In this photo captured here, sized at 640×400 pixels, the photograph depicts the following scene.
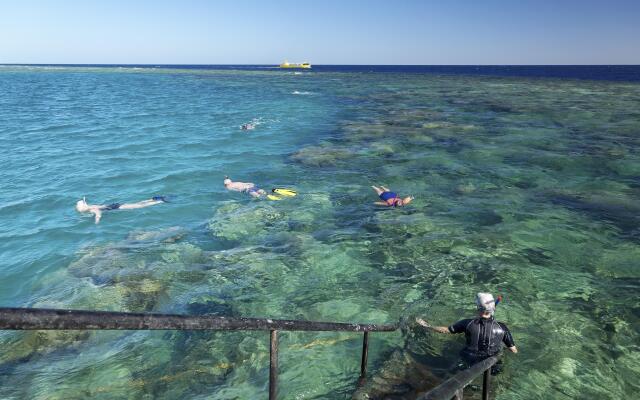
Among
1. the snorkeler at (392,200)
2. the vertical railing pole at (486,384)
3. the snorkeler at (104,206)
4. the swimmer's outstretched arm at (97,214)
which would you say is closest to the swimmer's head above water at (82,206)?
the snorkeler at (104,206)

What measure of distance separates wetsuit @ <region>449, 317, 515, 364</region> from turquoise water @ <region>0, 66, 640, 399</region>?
0.45 metres

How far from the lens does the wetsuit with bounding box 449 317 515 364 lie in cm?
618

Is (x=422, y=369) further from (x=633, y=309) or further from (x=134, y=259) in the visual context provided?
(x=134, y=259)

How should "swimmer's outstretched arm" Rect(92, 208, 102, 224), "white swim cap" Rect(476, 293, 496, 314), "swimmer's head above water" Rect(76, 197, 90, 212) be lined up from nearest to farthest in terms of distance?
"white swim cap" Rect(476, 293, 496, 314) → "swimmer's outstretched arm" Rect(92, 208, 102, 224) → "swimmer's head above water" Rect(76, 197, 90, 212)

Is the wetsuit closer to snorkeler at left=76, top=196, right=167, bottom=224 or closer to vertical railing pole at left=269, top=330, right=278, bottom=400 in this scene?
vertical railing pole at left=269, top=330, right=278, bottom=400

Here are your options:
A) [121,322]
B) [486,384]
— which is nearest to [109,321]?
[121,322]

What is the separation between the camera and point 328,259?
10508 millimetres

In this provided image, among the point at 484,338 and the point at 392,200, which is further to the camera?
the point at 392,200

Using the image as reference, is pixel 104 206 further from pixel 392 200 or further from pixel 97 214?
pixel 392 200

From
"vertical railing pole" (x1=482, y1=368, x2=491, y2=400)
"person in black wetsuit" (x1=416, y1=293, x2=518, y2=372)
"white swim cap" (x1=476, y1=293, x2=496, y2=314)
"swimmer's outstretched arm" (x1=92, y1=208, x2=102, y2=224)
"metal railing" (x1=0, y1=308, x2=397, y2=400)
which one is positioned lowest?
Answer: "swimmer's outstretched arm" (x1=92, y1=208, x2=102, y2=224)

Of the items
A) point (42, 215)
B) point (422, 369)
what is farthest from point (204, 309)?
point (42, 215)

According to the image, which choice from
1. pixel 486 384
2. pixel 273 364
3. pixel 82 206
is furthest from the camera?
pixel 82 206

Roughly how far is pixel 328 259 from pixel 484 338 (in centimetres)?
491

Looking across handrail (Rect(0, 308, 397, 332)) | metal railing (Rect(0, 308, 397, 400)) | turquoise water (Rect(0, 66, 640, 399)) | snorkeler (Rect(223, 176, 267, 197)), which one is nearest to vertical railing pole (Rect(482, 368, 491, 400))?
turquoise water (Rect(0, 66, 640, 399))
